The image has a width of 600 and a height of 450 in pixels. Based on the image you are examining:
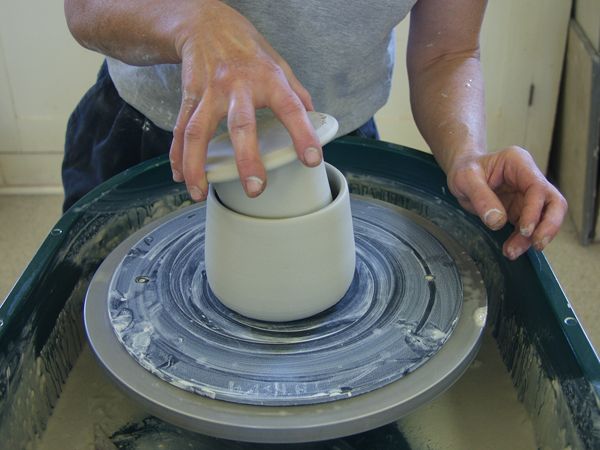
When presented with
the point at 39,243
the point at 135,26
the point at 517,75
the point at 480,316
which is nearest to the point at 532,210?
the point at 480,316

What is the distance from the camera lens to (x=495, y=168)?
38.1 inches

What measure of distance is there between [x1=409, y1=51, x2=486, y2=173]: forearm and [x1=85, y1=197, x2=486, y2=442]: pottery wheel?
0.13 m

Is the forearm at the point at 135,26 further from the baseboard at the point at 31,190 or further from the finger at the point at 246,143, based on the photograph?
the baseboard at the point at 31,190

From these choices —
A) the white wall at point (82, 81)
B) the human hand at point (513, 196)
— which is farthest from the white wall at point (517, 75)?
the human hand at point (513, 196)

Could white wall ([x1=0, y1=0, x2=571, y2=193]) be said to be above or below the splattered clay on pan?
below

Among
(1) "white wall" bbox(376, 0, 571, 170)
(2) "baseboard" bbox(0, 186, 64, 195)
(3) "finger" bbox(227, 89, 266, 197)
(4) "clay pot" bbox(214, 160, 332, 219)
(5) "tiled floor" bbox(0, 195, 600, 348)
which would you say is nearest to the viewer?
(3) "finger" bbox(227, 89, 266, 197)

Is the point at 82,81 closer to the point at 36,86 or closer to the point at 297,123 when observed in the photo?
the point at 36,86

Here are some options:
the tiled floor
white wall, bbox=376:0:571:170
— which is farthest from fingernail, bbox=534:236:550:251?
white wall, bbox=376:0:571:170

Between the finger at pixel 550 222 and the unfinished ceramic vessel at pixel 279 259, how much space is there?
0.23 m

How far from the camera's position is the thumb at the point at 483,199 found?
89 cm

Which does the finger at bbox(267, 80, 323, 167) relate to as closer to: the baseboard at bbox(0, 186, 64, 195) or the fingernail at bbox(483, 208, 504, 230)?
the fingernail at bbox(483, 208, 504, 230)

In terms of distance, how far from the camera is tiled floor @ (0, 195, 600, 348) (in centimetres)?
203

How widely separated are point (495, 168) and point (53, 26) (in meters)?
1.74

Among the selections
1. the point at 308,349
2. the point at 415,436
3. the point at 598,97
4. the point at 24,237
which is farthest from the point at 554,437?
the point at 24,237
